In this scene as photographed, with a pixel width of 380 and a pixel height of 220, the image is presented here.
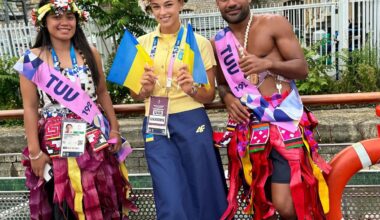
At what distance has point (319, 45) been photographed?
24.3 ft

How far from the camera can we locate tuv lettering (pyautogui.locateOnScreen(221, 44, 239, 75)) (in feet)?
7.42

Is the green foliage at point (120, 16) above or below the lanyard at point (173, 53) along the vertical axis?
above

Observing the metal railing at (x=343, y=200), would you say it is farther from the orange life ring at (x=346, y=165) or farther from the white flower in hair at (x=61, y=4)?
the white flower in hair at (x=61, y=4)

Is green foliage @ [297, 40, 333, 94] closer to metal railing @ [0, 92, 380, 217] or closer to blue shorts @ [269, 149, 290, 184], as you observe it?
metal railing @ [0, 92, 380, 217]

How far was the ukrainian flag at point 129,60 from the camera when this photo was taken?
7.27ft

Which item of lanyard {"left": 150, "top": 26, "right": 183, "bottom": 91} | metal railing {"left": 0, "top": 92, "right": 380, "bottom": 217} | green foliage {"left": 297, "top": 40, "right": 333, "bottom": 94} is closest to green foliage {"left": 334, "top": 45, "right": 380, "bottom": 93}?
green foliage {"left": 297, "top": 40, "right": 333, "bottom": 94}

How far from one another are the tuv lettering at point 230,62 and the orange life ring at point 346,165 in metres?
0.74

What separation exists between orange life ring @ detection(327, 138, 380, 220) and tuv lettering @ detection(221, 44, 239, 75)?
29.2 inches

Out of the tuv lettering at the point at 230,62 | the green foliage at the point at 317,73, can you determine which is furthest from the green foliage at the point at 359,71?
the tuv lettering at the point at 230,62

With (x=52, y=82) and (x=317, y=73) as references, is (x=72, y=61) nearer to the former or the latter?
(x=52, y=82)

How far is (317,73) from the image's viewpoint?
7.11 meters

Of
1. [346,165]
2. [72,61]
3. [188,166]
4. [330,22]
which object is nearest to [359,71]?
[330,22]

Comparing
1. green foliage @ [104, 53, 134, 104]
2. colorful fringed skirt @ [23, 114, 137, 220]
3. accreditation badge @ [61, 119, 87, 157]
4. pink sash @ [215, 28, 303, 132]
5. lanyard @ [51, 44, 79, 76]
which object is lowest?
green foliage @ [104, 53, 134, 104]

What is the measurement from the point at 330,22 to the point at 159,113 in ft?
20.3
